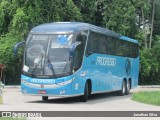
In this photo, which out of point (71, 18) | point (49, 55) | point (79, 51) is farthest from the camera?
point (71, 18)

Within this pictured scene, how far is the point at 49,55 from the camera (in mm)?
20812

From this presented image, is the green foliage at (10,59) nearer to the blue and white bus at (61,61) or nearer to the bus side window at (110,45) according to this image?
the bus side window at (110,45)

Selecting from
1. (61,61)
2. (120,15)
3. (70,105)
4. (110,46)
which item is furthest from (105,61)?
(120,15)

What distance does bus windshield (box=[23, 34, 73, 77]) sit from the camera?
20.6m

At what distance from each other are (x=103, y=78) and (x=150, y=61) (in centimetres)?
1844

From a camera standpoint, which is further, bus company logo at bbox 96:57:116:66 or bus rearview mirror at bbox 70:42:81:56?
bus company logo at bbox 96:57:116:66

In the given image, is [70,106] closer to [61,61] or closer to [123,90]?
[61,61]

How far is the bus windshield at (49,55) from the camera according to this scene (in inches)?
813

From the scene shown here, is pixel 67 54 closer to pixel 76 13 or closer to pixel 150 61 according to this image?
pixel 76 13

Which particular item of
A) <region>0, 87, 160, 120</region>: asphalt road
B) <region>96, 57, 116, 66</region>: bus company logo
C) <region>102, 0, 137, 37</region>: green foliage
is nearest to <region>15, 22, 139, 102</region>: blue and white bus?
<region>96, 57, 116, 66</region>: bus company logo

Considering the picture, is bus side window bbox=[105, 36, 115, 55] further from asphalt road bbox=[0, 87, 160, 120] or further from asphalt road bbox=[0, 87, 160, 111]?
asphalt road bbox=[0, 87, 160, 111]

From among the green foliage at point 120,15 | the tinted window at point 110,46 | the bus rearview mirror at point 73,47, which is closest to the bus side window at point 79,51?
the bus rearview mirror at point 73,47

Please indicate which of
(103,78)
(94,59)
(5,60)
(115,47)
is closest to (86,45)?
(94,59)

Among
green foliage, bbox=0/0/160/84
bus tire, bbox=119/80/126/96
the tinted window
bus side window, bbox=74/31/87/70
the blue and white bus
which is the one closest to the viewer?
the blue and white bus
